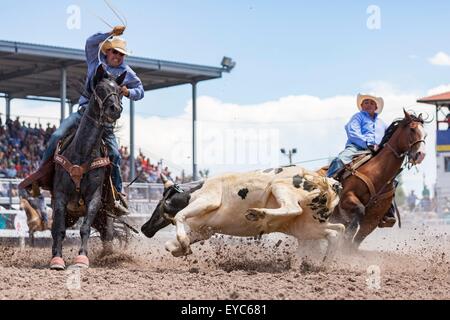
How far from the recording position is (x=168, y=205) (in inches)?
365

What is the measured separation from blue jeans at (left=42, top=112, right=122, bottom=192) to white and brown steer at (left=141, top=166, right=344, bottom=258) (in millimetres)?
1131

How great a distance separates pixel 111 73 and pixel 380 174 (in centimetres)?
350

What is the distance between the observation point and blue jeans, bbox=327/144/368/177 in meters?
10.8

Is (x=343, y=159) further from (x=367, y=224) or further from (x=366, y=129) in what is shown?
(x=367, y=224)

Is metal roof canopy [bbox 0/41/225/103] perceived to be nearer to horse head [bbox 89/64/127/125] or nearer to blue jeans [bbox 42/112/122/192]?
blue jeans [bbox 42/112/122/192]

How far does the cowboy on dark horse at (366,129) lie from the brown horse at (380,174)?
36 centimetres

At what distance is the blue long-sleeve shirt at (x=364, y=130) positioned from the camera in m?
11.3

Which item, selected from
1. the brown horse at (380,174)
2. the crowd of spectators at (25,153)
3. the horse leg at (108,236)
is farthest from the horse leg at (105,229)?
the crowd of spectators at (25,153)

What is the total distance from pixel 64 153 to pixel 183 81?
56.1ft

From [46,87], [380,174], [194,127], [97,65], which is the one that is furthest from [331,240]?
[46,87]

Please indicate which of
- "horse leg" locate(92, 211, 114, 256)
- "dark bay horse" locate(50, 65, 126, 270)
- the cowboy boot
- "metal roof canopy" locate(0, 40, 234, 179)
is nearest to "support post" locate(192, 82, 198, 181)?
"metal roof canopy" locate(0, 40, 234, 179)

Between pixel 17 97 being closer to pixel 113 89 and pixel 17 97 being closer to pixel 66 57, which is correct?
pixel 66 57

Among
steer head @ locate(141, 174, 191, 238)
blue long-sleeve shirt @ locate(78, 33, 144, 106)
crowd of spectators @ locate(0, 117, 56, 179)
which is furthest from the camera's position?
crowd of spectators @ locate(0, 117, 56, 179)

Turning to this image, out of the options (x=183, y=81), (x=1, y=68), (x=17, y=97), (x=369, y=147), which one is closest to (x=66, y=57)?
(x=1, y=68)
